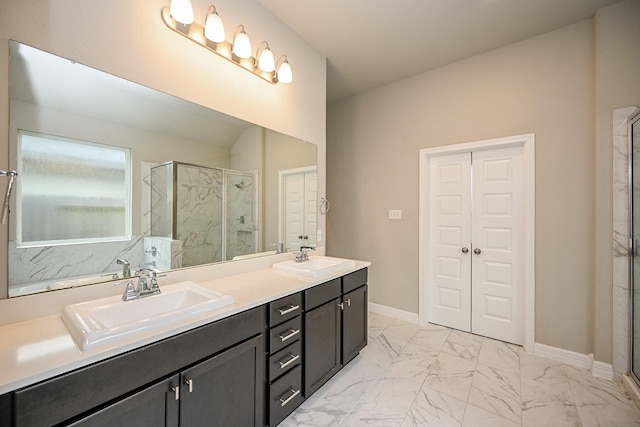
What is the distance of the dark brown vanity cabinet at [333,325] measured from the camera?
1.71 meters

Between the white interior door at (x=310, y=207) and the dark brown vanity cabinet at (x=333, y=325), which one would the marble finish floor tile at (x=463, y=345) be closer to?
the dark brown vanity cabinet at (x=333, y=325)

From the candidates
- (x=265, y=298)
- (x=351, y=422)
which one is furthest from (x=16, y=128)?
(x=351, y=422)

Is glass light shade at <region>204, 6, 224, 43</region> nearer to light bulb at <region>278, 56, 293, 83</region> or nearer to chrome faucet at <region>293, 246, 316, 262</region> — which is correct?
light bulb at <region>278, 56, 293, 83</region>

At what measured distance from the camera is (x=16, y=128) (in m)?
1.08

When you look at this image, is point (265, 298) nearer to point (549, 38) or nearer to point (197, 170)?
point (197, 170)

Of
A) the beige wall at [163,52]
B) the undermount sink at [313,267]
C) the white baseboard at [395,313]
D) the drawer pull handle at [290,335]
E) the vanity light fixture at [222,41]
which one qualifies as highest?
the vanity light fixture at [222,41]

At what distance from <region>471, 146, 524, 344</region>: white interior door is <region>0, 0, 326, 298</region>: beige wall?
1.89 meters

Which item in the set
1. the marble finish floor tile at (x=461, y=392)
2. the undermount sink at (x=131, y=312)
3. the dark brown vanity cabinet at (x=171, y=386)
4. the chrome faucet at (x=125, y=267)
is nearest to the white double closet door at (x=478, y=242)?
the marble finish floor tile at (x=461, y=392)

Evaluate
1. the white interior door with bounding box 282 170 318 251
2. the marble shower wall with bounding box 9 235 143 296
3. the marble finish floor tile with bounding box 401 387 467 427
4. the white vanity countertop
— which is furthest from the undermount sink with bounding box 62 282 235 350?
the marble finish floor tile with bounding box 401 387 467 427

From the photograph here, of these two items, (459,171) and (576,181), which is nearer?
(576,181)

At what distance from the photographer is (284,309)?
151 centimetres

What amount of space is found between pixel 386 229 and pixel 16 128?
312 centimetres

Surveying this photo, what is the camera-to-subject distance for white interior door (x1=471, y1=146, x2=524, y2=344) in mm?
2561

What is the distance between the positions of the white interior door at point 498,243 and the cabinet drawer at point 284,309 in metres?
2.14
